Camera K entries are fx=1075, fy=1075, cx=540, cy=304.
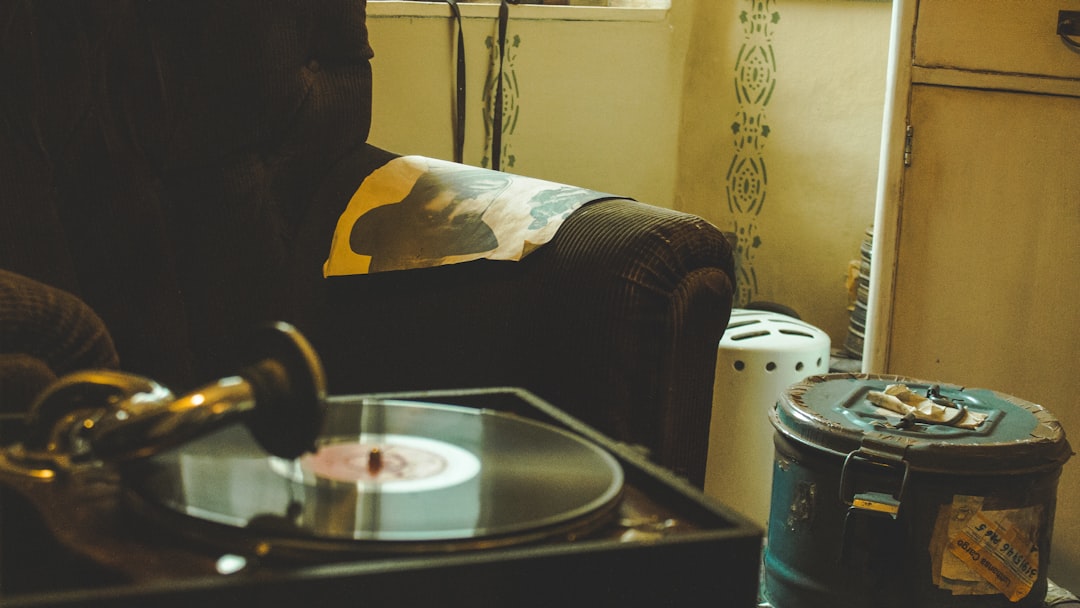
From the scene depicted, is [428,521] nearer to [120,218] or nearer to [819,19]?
[120,218]

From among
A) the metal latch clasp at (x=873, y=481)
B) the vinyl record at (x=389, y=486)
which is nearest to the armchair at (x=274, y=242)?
the metal latch clasp at (x=873, y=481)

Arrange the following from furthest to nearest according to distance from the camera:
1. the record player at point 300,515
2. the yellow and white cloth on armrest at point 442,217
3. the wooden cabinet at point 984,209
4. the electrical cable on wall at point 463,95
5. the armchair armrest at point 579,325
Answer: the electrical cable on wall at point 463,95
the wooden cabinet at point 984,209
the yellow and white cloth on armrest at point 442,217
the armchair armrest at point 579,325
the record player at point 300,515

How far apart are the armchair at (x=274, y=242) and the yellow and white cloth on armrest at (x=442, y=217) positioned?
0.07ft

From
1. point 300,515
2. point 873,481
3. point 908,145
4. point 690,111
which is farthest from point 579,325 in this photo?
point 690,111

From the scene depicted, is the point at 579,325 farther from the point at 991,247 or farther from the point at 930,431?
the point at 991,247

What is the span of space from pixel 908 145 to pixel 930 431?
59cm

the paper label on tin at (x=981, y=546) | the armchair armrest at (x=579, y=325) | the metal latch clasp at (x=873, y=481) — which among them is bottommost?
the paper label on tin at (x=981, y=546)

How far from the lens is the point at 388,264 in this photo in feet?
4.16

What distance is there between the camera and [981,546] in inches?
51.2

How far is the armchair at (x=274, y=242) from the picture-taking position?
109 cm

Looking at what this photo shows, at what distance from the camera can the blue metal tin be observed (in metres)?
1.29

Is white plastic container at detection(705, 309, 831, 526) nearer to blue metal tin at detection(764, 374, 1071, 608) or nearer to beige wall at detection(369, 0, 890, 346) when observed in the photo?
blue metal tin at detection(764, 374, 1071, 608)

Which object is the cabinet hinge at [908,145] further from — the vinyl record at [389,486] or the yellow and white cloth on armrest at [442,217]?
the vinyl record at [389,486]

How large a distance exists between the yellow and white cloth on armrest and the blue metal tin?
450 mm
